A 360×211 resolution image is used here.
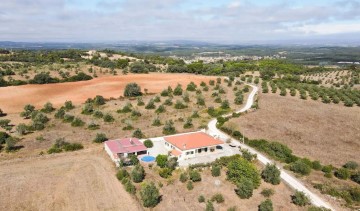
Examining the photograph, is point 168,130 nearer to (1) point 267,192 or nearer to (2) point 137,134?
(2) point 137,134

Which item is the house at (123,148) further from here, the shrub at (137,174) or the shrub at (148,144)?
the shrub at (137,174)

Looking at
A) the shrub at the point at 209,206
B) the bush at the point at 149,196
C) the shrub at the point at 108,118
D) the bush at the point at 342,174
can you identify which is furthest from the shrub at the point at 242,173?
the shrub at the point at 108,118

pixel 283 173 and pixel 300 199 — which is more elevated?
pixel 300 199

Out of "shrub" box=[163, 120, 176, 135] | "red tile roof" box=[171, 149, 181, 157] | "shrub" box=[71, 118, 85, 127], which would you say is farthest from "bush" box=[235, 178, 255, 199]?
"shrub" box=[71, 118, 85, 127]

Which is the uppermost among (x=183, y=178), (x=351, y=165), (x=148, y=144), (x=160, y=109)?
(x=160, y=109)

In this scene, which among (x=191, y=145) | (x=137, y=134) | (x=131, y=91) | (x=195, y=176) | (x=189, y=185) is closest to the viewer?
(x=189, y=185)

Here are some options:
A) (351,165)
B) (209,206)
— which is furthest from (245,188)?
(351,165)
